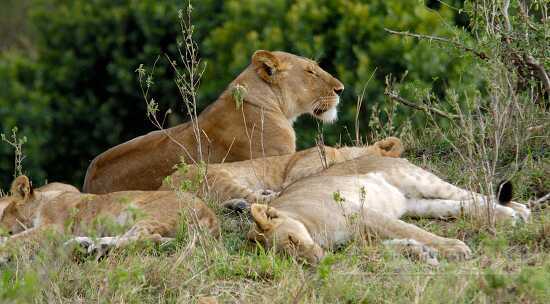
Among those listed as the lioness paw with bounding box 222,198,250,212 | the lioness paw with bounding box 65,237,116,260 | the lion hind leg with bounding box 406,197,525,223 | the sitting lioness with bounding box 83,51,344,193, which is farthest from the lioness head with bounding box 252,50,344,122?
the lioness paw with bounding box 65,237,116,260

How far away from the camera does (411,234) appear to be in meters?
4.78

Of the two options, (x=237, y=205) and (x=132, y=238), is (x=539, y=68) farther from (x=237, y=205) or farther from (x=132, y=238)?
(x=132, y=238)

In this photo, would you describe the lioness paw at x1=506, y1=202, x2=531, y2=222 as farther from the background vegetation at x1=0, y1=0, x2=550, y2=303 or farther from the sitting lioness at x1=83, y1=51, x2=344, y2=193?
the sitting lioness at x1=83, y1=51, x2=344, y2=193

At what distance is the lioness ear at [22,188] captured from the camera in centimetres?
567

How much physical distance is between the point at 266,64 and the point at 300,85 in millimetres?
276

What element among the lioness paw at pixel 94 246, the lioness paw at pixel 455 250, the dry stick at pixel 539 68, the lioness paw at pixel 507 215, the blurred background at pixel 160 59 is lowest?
the blurred background at pixel 160 59

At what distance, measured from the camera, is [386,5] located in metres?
10.1

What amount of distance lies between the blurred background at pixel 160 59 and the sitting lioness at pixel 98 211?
13.0 feet

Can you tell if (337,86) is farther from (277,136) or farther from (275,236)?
(275,236)

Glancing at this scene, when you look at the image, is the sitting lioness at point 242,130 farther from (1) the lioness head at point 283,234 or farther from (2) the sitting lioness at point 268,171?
(1) the lioness head at point 283,234

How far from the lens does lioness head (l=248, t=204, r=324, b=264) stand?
456 centimetres

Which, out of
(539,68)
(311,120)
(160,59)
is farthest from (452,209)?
(160,59)

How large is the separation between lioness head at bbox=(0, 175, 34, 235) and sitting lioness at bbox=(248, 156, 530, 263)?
4.19 ft

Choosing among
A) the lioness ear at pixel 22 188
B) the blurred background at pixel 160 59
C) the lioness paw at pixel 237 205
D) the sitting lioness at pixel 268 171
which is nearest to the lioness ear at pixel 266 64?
the sitting lioness at pixel 268 171
